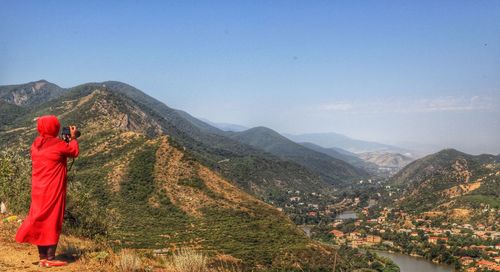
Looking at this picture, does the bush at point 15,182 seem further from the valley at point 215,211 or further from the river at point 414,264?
the river at point 414,264

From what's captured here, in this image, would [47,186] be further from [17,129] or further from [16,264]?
[17,129]

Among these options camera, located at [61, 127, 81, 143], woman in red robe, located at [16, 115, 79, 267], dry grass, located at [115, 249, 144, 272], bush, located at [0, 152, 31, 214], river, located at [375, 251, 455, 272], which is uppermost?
camera, located at [61, 127, 81, 143]

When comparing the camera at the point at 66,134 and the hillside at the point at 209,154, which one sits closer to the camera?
the camera at the point at 66,134

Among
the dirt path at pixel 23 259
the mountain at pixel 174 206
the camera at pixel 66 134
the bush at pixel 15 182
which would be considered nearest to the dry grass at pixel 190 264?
the dirt path at pixel 23 259

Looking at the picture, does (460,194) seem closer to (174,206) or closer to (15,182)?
(174,206)

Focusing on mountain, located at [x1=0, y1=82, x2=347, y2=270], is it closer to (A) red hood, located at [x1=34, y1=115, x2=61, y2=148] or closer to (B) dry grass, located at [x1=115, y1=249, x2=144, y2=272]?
(B) dry grass, located at [x1=115, y1=249, x2=144, y2=272]

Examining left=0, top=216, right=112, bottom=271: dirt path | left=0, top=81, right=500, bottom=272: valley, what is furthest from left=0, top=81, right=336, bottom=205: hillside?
left=0, top=216, right=112, bottom=271: dirt path
